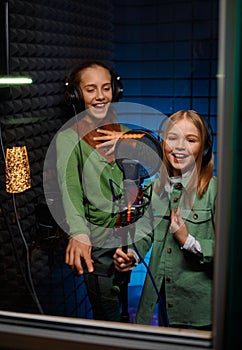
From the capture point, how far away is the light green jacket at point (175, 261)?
5.26 ft

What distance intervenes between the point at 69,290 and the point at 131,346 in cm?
115

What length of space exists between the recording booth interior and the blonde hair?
5cm

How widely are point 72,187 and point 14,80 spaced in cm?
53

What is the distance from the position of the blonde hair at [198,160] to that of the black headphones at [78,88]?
10.7 inches

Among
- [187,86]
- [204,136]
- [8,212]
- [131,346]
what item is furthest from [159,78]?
[131,346]

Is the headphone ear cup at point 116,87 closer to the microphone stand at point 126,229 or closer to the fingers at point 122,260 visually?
the microphone stand at point 126,229

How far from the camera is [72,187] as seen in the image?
5.88 feet

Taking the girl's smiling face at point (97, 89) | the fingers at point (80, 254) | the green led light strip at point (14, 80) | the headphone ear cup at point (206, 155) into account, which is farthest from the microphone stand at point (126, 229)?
the green led light strip at point (14, 80)

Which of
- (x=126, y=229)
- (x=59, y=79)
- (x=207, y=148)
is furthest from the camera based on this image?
(x=59, y=79)

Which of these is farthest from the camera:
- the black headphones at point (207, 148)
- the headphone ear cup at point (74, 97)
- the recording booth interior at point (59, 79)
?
the headphone ear cup at point (74, 97)

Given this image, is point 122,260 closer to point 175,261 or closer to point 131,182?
point 175,261

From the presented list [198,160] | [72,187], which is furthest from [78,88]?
[198,160]

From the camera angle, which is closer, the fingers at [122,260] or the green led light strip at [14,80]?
the green led light strip at [14,80]

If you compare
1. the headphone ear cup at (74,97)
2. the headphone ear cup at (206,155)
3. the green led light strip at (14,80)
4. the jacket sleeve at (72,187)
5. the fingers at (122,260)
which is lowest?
the fingers at (122,260)
